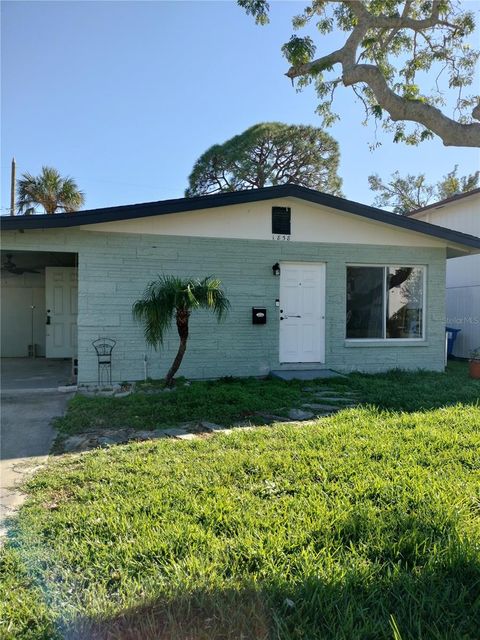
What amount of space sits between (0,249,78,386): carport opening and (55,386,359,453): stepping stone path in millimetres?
3812

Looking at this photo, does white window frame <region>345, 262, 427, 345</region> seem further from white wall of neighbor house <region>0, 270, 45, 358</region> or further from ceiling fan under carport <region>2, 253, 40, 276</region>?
white wall of neighbor house <region>0, 270, 45, 358</region>

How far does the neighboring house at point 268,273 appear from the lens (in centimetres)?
750

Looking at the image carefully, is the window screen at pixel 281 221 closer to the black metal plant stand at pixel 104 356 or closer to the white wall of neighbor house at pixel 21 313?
the black metal plant stand at pixel 104 356

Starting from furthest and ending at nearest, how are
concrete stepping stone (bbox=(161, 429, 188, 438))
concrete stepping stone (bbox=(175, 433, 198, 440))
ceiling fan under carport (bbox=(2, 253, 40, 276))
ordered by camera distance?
ceiling fan under carport (bbox=(2, 253, 40, 276))
concrete stepping stone (bbox=(161, 429, 188, 438))
concrete stepping stone (bbox=(175, 433, 198, 440))

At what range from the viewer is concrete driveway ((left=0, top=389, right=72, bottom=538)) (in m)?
3.39

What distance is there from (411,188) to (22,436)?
1244 inches

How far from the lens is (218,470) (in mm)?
3703

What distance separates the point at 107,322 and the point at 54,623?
19.6ft

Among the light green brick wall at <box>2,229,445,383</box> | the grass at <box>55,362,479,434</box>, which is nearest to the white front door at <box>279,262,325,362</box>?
the light green brick wall at <box>2,229,445,383</box>

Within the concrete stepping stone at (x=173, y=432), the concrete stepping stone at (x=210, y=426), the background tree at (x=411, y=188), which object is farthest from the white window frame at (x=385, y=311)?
the background tree at (x=411, y=188)

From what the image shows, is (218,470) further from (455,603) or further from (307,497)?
(455,603)

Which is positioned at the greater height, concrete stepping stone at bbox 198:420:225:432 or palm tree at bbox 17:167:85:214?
palm tree at bbox 17:167:85:214

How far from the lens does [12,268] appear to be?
11641mm

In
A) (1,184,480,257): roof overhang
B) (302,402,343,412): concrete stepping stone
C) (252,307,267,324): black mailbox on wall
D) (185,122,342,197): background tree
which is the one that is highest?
(185,122,342,197): background tree
